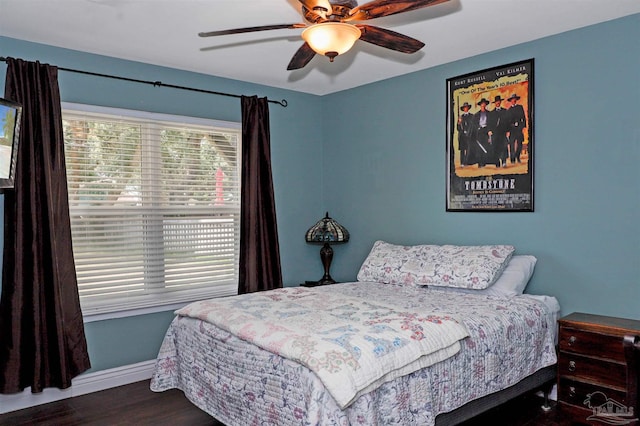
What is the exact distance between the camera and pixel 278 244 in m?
4.59

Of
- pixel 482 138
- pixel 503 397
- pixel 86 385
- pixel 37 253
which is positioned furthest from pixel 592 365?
pixel 37 253

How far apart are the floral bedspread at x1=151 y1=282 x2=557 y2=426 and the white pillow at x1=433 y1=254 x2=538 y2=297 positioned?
0.25ft

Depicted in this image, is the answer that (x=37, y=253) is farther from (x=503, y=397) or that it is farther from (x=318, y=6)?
(x=503, y=397)

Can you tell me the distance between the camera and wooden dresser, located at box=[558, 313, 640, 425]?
108 inches

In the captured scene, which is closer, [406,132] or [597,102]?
[597,102]

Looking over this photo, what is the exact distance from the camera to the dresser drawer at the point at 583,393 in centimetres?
277

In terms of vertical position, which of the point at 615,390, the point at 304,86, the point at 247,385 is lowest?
the point at 615,390

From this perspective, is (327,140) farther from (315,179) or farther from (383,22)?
(383,22)

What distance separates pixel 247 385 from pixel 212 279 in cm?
203

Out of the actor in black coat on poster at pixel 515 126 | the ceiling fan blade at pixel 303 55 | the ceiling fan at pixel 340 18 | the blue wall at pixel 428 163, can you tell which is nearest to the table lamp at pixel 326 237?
the blue wall at pixel 428 163

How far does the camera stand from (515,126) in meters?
3.53

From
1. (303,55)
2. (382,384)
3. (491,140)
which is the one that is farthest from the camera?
(491,140)

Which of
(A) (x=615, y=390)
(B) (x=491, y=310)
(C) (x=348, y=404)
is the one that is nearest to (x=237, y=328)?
(C) (x=348, y=404)

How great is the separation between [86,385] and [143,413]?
659mm
